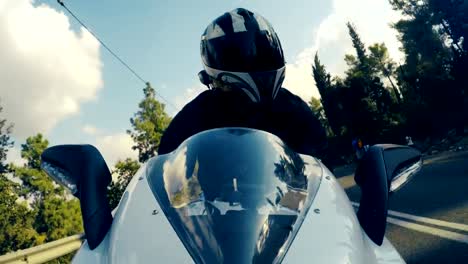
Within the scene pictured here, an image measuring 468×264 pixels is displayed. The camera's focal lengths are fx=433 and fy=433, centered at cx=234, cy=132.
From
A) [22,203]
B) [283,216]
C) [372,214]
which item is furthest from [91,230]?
[22,203]

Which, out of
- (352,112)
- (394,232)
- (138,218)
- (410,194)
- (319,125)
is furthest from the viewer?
(352,112)

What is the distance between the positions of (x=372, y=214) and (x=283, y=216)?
51cm

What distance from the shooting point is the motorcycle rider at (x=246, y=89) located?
3.36 m

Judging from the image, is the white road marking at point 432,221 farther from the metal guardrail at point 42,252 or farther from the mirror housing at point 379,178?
the metal guardrail at point 42,252

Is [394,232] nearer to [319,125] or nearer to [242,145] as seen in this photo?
[319,125]

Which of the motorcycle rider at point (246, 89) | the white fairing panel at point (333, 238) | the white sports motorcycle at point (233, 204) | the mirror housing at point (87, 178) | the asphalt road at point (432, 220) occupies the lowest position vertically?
the asphalt road at point (432, 220)

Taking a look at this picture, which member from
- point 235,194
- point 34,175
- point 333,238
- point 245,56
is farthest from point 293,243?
point 34,175

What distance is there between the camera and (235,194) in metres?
1.55

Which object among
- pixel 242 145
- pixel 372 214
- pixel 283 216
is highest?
pixel 242 145

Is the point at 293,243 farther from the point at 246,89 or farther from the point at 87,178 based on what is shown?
the point at 246,89

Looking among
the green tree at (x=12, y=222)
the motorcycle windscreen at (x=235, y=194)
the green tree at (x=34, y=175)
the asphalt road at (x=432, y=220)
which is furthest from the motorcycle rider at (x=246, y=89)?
the green tree at (x=34, y=175)

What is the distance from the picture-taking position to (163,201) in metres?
1.70

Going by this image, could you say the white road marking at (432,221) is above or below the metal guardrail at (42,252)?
below

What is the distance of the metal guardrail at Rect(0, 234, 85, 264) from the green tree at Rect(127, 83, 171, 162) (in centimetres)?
4295
